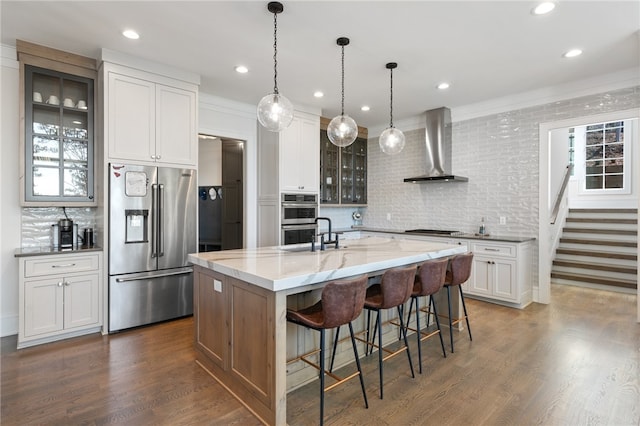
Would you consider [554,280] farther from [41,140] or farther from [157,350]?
[41,140]

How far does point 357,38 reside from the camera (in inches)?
120

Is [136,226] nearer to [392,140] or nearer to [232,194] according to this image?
[232,194]

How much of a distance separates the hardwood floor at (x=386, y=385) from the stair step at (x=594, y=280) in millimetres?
1932

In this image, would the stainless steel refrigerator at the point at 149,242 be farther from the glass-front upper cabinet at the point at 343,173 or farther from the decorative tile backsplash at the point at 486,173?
the decorative tile backsplash at the point at 486,173

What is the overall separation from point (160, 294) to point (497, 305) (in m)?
4.19

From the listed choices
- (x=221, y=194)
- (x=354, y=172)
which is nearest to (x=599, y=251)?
(x=354, y=172)

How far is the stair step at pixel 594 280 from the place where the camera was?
4.89m

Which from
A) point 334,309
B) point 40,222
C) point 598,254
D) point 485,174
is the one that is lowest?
point 598,254

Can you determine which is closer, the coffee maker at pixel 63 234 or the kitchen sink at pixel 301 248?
the kitchen sink at pixel 301 248

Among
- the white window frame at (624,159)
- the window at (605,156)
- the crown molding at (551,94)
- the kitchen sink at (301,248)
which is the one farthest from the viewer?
the window at (605,156)

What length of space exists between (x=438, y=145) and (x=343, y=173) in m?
1.74

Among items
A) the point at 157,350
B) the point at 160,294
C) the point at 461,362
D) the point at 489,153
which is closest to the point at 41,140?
the point at 160,294

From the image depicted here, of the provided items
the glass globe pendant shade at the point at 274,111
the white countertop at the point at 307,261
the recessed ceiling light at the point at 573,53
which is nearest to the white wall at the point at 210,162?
the white countertop at the point at 307,261

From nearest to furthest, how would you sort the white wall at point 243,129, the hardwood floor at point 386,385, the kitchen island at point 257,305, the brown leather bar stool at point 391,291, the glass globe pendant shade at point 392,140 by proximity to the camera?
the kitchen island at point 257,305 < the hardwood floor at point 386,385 < the brown leather bar stool at point 391,291 < the glass globe pendant shade at point 392,140 < the white wall at point 243,129
